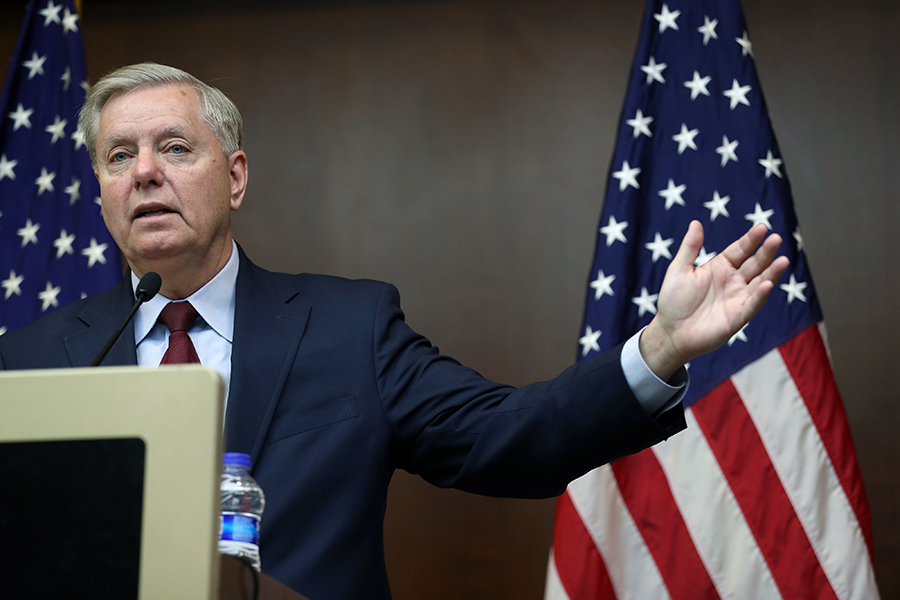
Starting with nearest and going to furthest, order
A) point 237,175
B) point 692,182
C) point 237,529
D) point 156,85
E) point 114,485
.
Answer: point 114,485
point 237,529
point 156,85
point 237,175
point 692,182

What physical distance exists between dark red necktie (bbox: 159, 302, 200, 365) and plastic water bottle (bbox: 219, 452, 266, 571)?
496 millimetres

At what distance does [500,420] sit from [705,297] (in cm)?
41

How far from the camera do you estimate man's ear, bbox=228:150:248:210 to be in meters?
1.95

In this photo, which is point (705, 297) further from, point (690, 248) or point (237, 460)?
point (237, 460)

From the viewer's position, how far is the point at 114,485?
613 millimetres

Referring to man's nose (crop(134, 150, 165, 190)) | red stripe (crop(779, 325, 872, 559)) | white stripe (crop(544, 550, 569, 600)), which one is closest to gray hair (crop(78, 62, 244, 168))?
man's nose (crop(134, 150, 165, 190))

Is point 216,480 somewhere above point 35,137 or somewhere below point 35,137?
below

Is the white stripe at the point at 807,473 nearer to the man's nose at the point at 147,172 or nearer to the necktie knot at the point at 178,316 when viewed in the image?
the necktie knot at the point at 178,316

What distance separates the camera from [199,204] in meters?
1.78

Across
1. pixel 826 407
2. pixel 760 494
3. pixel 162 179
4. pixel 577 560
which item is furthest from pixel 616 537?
pixel 162 179

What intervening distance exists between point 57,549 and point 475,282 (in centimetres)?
236

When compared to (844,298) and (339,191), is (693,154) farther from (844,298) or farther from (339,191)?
(339,191)

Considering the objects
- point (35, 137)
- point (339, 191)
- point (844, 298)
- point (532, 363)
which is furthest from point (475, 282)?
point (35, 137)

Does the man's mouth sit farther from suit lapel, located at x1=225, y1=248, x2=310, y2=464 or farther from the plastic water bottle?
the plastic water bottle
